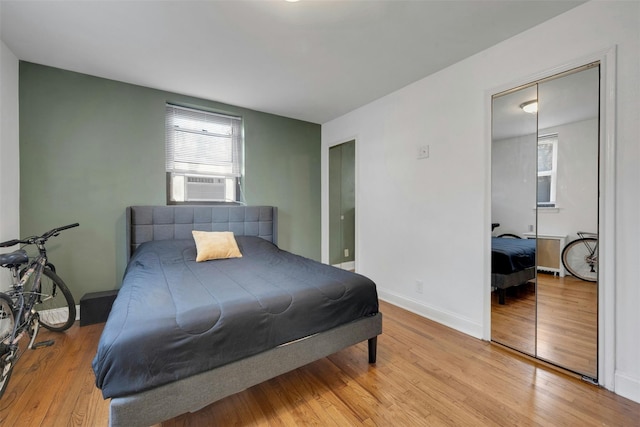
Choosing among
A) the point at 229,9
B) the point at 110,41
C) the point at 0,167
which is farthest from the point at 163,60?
the point at 0,167

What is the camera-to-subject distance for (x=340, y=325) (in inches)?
70.6

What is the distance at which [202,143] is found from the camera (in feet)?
11.4

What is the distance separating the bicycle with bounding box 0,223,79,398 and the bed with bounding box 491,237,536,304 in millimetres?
3645

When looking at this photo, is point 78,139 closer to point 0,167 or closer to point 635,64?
point 0,167

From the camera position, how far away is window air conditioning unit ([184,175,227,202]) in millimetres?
3396

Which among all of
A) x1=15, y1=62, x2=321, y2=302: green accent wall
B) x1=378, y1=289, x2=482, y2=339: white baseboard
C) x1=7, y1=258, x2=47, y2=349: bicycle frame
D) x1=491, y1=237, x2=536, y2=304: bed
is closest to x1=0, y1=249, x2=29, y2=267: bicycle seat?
x1=7, y1=258, x2=47, y2=349: bicycle frame

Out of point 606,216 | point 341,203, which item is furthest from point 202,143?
point 606,216

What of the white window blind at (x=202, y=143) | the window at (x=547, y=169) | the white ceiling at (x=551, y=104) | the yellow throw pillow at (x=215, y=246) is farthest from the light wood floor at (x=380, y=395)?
the white window blind at (x=202, y=143)

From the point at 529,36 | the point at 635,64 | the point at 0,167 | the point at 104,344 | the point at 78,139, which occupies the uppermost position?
the point at 529,36

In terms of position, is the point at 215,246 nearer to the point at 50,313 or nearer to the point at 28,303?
the point at 28,303

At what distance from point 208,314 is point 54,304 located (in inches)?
97.4

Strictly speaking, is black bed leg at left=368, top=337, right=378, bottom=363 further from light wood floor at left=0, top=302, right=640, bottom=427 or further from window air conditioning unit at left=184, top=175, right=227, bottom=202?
window air conditioning unit at left=184, top=175, right=227, bottom=202

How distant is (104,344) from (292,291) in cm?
93

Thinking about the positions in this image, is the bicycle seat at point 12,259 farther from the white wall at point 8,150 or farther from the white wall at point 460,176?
the white wall at point 460,176
